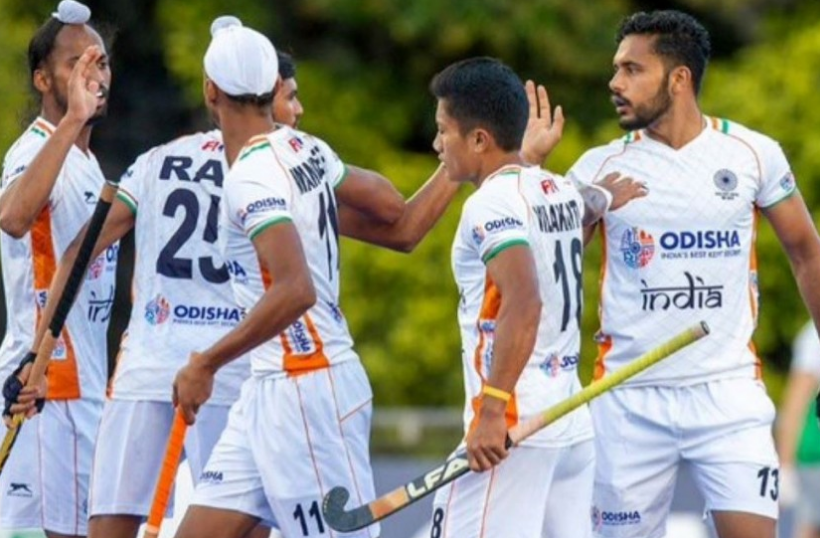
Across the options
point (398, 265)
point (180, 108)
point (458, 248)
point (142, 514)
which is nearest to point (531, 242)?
point (458, 248)

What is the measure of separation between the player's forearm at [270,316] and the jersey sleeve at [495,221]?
58 cm

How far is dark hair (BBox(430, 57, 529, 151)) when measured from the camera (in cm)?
869

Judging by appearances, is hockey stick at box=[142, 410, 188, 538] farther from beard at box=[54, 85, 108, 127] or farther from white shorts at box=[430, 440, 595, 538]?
beard at box=[54, 85, 108, 127]

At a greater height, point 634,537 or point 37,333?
point 37,333

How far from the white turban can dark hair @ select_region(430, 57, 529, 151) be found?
615 mm

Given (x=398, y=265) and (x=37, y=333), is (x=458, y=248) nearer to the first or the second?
(x=37, y=333)

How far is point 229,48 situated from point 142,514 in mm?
1953

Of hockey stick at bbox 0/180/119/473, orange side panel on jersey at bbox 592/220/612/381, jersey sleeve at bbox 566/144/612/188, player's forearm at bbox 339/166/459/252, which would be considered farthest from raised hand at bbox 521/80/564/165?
hockey stick at bbox 0/180/119/473

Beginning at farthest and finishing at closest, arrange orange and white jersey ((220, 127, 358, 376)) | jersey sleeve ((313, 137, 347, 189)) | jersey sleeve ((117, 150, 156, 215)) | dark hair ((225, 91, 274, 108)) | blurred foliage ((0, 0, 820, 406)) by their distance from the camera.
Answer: blurred foliage ((0, 0, 820, 406)) → jersey sleeve ((117, 150, 156, 215)) → jersey sleeve ((313, 137, 347, 189)) → dark hair ((225, 91, 274, 108)) → orange and white jersey ((220, 127, 358, 376))

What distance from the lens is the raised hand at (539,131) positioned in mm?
9359

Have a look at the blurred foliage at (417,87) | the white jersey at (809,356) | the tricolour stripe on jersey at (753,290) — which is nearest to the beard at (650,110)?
the tricolour stripe on jersey at (753,290)

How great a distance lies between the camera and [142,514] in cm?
966

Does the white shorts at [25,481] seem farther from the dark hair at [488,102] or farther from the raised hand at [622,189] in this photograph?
the raised hand at [622,189]

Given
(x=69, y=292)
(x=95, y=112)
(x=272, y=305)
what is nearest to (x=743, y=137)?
(x=272, y=305)
